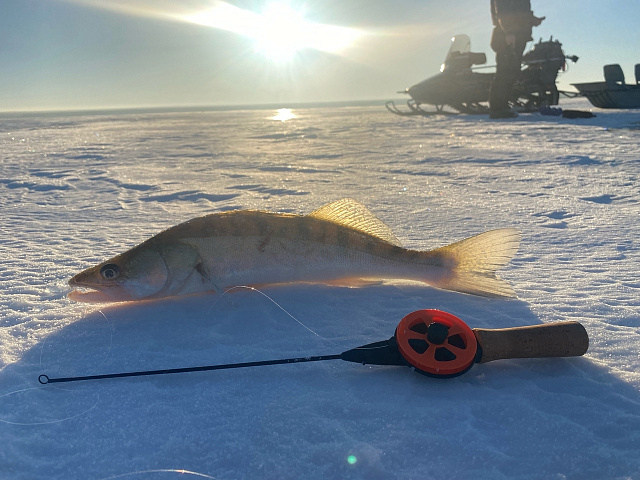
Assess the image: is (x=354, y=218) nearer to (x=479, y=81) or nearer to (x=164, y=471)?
(x=164, y=471)

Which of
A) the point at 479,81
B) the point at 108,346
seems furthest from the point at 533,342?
the point at 479,81

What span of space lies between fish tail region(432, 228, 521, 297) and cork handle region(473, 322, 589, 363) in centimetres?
66

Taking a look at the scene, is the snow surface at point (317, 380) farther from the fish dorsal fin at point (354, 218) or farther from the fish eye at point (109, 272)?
the fish dorsal fin at point (354, 218)

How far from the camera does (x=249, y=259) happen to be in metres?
2.68

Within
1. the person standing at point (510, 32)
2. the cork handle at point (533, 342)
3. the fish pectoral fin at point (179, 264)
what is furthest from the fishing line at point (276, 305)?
the person standing at point (510, 32)

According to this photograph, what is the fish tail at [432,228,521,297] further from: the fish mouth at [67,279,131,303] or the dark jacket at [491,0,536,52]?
the dark jacket at [491,0,536,52]

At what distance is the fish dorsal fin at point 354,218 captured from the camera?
115 inches

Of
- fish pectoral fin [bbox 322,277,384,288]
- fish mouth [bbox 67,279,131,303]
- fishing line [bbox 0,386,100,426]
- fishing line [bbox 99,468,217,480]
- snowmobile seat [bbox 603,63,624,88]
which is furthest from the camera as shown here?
snowmobile seat [bbox 603,63,624,88]

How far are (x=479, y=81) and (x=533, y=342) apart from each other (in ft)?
89.0

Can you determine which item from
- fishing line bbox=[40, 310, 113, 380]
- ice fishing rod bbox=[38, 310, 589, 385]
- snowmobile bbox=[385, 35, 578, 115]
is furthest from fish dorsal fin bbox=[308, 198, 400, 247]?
snowmobile bbox=[385, 35, 578, 115]

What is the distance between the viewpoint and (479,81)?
2562 centimetres

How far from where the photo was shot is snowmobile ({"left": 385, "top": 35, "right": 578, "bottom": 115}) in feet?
75.0

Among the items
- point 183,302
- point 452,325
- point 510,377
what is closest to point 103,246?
point 183,302

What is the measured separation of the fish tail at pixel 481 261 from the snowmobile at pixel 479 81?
80.3 feet
